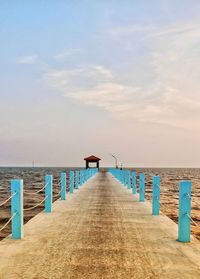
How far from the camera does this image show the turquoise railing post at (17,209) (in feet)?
24.6

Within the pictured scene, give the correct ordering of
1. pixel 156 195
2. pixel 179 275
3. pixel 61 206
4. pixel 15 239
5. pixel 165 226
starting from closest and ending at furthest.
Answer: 1. pixel 179 275
2. pixel 15 239
3. pixel 165 226
4. pixel 156 195
5. pixel 61 206

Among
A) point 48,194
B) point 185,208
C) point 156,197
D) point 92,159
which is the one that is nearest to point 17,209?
point 185,208

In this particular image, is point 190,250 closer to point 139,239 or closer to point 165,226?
point 139,239

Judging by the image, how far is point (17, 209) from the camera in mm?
7621

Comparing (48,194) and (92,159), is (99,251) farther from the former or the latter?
(92,159)

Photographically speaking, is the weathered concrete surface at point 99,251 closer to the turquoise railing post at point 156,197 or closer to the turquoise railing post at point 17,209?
the turquoise railing post at point 17,209

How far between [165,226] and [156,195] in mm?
2189

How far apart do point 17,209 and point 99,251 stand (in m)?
2.22

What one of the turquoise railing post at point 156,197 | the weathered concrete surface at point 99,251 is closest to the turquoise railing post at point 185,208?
the weathered concrete surface at point 99,251

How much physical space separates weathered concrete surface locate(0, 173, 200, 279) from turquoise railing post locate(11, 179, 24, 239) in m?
0.26

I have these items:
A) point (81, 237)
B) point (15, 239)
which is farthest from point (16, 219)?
point (81, 237)

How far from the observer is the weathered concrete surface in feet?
17.4

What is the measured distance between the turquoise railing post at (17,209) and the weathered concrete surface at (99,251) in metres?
0.26

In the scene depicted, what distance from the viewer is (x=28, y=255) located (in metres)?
6.18
